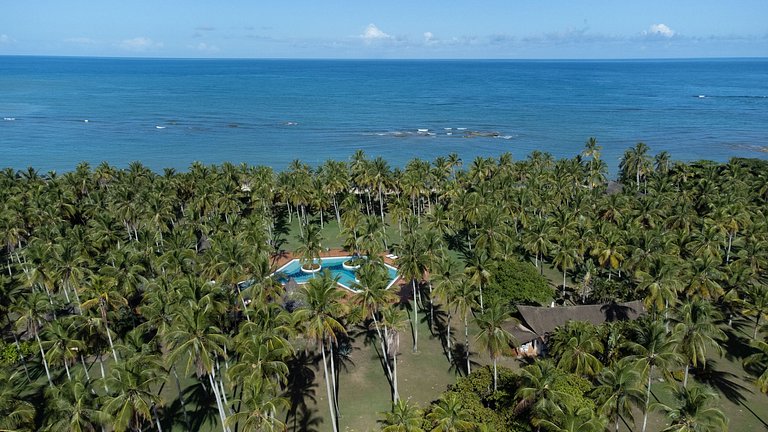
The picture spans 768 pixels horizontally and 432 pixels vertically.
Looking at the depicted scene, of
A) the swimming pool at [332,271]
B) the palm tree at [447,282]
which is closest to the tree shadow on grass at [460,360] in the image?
the palm tree at [447,282]

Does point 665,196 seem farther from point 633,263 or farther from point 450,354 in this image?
point 450,354

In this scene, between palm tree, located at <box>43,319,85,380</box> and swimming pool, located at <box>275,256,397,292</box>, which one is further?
swimming pool, located at <box>275,256,397,292</box>

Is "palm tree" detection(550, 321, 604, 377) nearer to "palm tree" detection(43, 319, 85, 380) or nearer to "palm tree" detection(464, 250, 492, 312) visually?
"palm tree" detection(464, 250, 492, 312)

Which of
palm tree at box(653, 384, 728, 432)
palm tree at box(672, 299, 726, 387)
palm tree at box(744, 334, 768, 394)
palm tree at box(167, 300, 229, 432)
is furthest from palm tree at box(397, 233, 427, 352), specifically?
palm tree at box(744, 334, 768, 394)

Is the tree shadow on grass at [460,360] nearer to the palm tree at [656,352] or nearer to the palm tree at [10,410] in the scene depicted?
the palm tree at [656,352]

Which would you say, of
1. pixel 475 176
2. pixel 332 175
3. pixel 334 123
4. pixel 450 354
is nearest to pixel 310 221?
pixel 332 175

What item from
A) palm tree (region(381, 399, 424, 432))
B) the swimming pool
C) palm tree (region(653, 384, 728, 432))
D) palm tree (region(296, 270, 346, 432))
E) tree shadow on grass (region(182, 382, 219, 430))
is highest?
palm tree (region(296, 270, 346, 432))

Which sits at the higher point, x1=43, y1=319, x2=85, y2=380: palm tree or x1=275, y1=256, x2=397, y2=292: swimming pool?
x1=43, y1=319, x2=85, y2=380: palm tree

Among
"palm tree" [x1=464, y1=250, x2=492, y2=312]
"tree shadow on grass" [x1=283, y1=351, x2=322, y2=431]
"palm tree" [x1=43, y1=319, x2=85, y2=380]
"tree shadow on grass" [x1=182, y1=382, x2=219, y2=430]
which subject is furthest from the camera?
"palm tree" [x1=464, y1=250, x2=492, y2=312]
